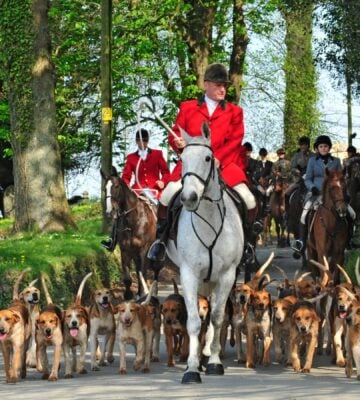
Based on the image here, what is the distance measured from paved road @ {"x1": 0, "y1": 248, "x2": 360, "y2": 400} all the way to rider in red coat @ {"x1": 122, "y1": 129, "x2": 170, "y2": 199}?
828 cm

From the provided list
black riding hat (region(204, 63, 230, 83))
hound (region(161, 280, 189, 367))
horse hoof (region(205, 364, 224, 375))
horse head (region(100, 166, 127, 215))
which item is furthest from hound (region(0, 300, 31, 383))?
horse head (region(100, 166, 127, 215))

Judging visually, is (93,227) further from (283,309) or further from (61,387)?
(61,387)

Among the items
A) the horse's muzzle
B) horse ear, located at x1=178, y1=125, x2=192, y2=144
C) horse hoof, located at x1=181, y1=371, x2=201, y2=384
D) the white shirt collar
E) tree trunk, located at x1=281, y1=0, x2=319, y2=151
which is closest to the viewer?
the horse's muzzle

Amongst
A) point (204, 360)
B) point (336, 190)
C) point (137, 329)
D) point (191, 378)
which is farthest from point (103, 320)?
point (336, 190)

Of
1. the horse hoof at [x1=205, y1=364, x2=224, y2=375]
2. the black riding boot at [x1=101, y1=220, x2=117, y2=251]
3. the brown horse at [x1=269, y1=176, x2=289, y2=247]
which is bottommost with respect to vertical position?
the horse hoof at [x1=205, y1=364, x2=224, y2=375]

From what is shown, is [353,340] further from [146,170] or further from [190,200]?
[146,170]

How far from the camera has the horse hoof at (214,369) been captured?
15.9 meters

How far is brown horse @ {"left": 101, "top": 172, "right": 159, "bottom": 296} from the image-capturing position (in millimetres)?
24141

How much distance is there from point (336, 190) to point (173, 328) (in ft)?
19.3

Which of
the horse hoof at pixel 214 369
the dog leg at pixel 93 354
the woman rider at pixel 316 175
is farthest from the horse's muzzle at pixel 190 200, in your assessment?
the woman rider at pixel 316 175

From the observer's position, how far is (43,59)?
30953mm

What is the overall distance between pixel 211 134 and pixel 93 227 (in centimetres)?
1801

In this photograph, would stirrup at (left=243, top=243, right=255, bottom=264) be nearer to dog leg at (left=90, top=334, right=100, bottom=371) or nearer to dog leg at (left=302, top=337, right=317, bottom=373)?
dog leg at (left=302, top=337, right=317, bottom=373)

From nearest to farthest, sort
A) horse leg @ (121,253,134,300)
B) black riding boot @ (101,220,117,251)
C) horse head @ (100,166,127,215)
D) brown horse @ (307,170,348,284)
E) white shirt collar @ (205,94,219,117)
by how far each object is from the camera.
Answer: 1. white shirt collar @ (205,94,219,117)
2. brown horse @ (307,170,348,284)
3. horse leg @ (121,253,134,300)
4. horse head @ (100,166,127,215)
5. black riding boot @ (101,220,117,251)
